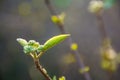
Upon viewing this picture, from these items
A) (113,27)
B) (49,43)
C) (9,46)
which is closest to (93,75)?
(113,27)

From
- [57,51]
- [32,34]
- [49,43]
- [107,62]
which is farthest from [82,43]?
[49,43]

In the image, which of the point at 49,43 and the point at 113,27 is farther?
the point at 113,27

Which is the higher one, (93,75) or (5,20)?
(5,20)

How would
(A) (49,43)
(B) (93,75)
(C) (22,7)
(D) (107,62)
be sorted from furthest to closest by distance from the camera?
(C) (22,7), (B) (93,75), (D) (107,62), (A) (49,43)

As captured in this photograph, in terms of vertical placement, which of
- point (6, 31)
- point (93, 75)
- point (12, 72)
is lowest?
point (93, 75)

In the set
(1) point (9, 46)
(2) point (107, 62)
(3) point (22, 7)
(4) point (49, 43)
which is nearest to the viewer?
(4) point (49, 43)

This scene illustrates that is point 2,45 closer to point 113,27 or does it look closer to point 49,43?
point 113,27

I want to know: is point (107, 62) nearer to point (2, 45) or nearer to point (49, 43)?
point (49, 43)
